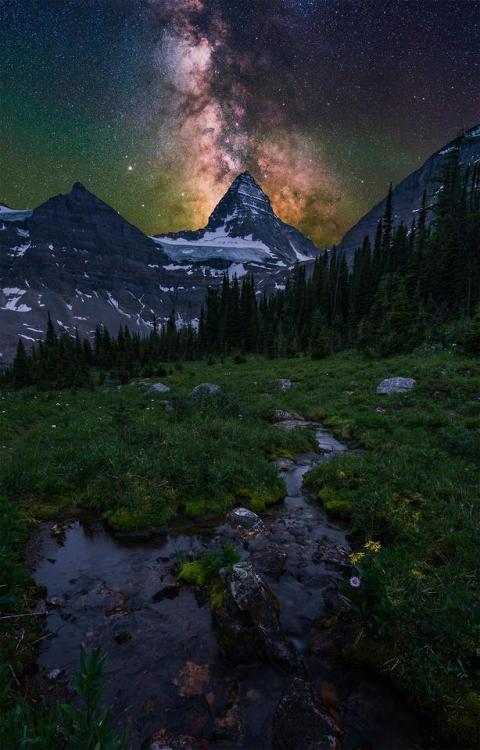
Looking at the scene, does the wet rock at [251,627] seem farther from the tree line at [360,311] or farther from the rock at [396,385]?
the tree line at [360,311]

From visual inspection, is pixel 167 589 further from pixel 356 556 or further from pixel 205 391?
pixel 205 391

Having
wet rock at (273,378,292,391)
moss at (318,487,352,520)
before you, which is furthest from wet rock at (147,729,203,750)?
wet rock at (273,378,292,391)

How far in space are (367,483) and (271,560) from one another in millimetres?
3732

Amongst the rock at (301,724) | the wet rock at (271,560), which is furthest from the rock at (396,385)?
the rock at (301,724)

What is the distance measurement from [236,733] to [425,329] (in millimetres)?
38259

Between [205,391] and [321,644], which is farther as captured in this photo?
[205,391]

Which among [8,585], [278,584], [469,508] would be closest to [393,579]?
[278,584]

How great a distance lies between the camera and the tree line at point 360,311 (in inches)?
1518

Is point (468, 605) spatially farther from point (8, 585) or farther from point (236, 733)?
point (8, 585)

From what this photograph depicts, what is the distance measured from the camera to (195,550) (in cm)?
752

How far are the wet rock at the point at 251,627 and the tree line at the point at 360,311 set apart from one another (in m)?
25.1

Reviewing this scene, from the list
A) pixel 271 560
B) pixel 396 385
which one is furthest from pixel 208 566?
pixel 396 385

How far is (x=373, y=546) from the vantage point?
277 inches

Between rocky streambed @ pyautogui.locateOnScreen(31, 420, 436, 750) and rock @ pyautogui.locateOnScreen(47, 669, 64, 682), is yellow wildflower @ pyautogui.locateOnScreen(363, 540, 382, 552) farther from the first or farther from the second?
rock @ pyautogui.locateOnScreen(47, 669, 64, 682)
